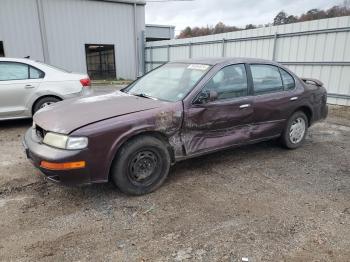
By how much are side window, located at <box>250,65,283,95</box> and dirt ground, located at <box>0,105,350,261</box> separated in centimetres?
112

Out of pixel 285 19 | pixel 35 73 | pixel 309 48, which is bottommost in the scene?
pixel 35 73

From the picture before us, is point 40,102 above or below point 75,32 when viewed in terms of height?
below

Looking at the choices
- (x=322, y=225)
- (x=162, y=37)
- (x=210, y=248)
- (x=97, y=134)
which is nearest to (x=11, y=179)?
(x=97, y=134)

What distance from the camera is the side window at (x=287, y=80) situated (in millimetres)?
4958

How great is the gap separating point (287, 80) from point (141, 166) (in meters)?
2.94

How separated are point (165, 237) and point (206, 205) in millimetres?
730

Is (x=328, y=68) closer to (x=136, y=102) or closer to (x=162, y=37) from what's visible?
(x=136, y=102)

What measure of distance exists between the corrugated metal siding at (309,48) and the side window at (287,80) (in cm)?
499

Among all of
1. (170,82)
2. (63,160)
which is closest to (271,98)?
(170,82)

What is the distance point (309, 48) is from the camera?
9875mm

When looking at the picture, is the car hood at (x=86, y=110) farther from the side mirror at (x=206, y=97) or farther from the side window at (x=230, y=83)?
the side window at (x=230, y=83)

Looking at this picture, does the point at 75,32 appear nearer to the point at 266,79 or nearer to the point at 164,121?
the point at 266,79

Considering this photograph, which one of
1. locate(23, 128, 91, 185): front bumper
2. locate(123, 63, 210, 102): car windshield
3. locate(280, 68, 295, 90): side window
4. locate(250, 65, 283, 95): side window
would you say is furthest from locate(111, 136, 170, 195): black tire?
locate(280, 68, 295, 90): side window

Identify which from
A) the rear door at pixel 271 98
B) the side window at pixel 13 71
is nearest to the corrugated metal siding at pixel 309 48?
the rear door at pixel 271 98
